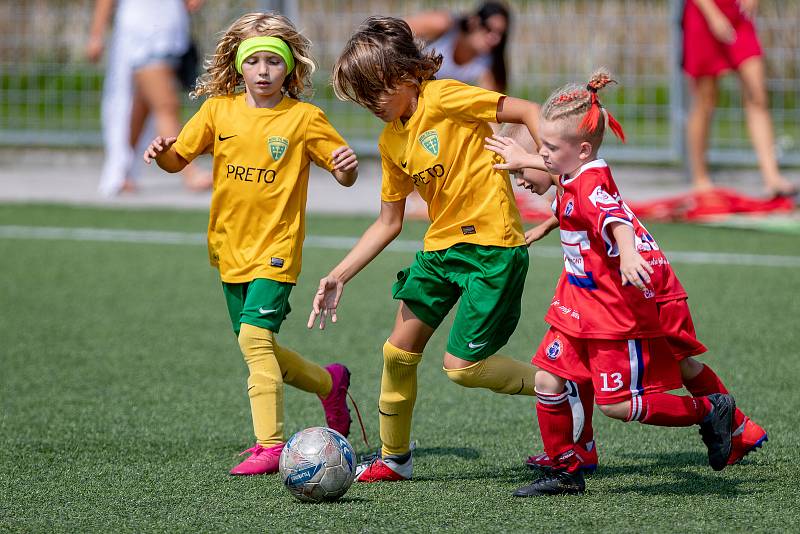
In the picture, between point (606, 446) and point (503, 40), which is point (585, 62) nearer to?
point (503, 40)

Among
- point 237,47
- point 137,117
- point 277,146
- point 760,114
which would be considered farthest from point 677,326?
point 137,117

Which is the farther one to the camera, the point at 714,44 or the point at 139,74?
the point at 139,74

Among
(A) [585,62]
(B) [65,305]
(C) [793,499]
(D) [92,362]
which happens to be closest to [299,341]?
(D) [92,362]

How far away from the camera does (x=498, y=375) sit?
4.41 m

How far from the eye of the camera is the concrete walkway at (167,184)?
37.1 feet

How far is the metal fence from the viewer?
1235cm

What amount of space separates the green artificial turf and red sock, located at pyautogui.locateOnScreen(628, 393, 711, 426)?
0.78ft

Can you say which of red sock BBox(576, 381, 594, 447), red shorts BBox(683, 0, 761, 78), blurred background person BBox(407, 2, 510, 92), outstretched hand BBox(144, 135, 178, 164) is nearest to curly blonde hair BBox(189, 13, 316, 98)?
outstretched hand BBox(144, 135, 178, 164)

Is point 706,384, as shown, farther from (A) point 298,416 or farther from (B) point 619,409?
(A) point 298,416

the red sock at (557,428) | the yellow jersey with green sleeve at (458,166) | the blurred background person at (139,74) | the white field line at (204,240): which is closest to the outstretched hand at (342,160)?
the yellow jersey with green sleeve at (458,166)

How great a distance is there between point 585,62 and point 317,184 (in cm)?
293

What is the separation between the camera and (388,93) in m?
4.33

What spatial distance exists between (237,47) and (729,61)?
6210 millimetres

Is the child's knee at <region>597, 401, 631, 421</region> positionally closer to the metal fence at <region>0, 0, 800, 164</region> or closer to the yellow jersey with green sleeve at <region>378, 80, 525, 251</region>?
the yellow jersey with green sleeve at <region>378, 80, 525, 251</region>
